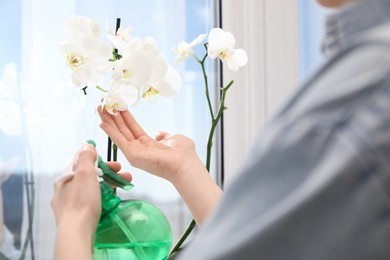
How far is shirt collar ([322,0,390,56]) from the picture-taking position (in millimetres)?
339

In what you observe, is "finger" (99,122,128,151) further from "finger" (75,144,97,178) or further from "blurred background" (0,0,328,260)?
"blurred background" (0,0,328,260)

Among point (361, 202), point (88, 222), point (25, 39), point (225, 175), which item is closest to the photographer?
point (361, 202)

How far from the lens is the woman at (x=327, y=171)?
300 millimetres

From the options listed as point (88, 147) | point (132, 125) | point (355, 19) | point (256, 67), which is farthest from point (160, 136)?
point (256, 67)

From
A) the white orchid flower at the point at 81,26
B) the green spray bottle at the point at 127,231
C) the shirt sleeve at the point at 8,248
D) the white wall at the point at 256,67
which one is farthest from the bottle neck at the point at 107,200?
the white wall at the point at 256,67

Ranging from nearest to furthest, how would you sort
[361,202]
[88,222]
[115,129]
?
[361,202] → [88,222] → [115,129]

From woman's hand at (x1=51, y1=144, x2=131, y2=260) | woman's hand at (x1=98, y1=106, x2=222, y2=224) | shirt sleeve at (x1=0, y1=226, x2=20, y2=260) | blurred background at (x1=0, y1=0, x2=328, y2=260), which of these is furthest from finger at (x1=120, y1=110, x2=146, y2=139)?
shirt sleeve at (x1=0, y1=226, x2=20, y2=260)

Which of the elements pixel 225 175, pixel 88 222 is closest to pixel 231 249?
pixel 88 222

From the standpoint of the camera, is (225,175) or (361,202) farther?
(225,175)

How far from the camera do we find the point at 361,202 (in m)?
0.30

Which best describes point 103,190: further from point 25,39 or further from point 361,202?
point 25,39

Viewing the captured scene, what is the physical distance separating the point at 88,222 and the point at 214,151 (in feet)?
Answer: 3.09

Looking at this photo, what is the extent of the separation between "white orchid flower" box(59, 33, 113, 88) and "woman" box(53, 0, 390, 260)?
614 mm

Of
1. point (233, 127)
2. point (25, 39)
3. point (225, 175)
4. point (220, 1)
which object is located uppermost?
point (220, 1)
